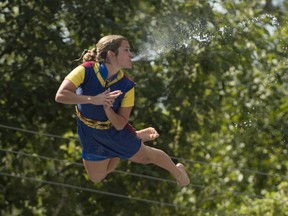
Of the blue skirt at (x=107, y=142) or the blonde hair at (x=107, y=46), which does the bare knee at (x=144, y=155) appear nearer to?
the blue skirt at (x=107, y=142)

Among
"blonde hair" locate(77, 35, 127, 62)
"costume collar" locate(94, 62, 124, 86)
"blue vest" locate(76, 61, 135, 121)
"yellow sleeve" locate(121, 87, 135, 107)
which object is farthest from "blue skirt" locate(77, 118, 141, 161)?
"blonde hair" locate(77, 35, 127, 62)

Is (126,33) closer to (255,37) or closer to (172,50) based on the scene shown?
(172,50)

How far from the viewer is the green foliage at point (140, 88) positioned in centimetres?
1285

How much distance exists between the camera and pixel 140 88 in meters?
12.6

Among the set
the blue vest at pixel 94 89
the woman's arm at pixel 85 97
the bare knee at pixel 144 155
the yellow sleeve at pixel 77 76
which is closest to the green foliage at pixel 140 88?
→ the bare knee at pixel 144 155

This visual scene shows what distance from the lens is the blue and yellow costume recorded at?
6691mm

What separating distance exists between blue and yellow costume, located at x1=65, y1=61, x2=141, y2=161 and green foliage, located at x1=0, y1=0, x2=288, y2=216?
555 cm

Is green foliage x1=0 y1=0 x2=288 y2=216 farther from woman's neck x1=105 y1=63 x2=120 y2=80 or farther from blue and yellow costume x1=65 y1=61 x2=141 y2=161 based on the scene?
woman's neck x1=105 y1=63 x2=120 y2=80

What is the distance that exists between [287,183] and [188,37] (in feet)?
8.42

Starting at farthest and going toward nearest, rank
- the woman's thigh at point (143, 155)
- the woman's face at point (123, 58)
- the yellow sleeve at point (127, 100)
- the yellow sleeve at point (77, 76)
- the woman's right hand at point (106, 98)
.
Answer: the woman's thigh at point (143, 155) → the yellow sleeve at point (127, 100) → the woman's face at point (123, 58) → the yellow sleeve at point (77, 76) → the woman's right hand at point (106, 98)

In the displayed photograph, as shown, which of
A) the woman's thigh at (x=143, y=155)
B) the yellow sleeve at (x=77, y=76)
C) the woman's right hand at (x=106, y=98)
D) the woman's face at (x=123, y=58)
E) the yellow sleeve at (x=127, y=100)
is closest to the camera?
the woman's right hand at (x=106, y=98)

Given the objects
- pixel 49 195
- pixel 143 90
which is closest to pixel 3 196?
pixel 49 195

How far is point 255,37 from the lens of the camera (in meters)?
13.1

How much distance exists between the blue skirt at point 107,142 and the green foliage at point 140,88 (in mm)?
5534
